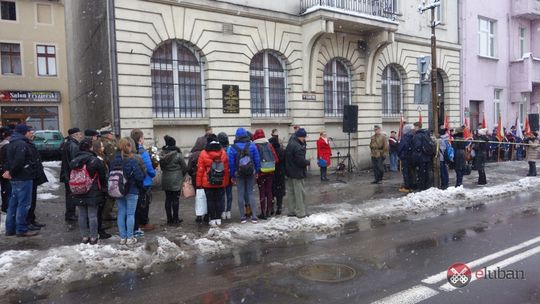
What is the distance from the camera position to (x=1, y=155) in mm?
7766

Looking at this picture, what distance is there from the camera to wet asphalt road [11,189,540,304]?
465 cm

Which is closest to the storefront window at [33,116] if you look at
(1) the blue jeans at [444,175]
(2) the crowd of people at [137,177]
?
(2) the crowd of people at [137,177]

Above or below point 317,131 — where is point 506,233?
below

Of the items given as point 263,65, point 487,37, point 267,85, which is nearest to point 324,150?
point 267,85

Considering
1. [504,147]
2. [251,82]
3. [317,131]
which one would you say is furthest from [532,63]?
[251,82]

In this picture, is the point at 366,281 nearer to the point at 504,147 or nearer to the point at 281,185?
the point at 281,185

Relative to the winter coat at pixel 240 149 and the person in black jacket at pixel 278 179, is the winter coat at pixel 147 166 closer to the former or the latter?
the winter coat at pixel 240 149

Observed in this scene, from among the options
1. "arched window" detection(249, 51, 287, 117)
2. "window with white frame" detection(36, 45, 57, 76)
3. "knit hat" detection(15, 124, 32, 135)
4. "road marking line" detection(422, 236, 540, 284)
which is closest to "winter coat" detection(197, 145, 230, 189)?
"knit hat" detection(15, 124, 32, 135)

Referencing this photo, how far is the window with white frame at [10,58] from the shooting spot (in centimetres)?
2922

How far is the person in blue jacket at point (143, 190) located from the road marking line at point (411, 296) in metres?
4.38

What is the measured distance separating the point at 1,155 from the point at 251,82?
853cm

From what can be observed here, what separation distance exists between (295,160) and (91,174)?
3.68 metres

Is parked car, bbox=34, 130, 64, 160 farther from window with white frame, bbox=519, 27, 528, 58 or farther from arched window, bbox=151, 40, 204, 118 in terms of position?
window with white frame, bbox=519, 27, 528, 58

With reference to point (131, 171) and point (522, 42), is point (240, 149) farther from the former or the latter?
point (522, 42)
